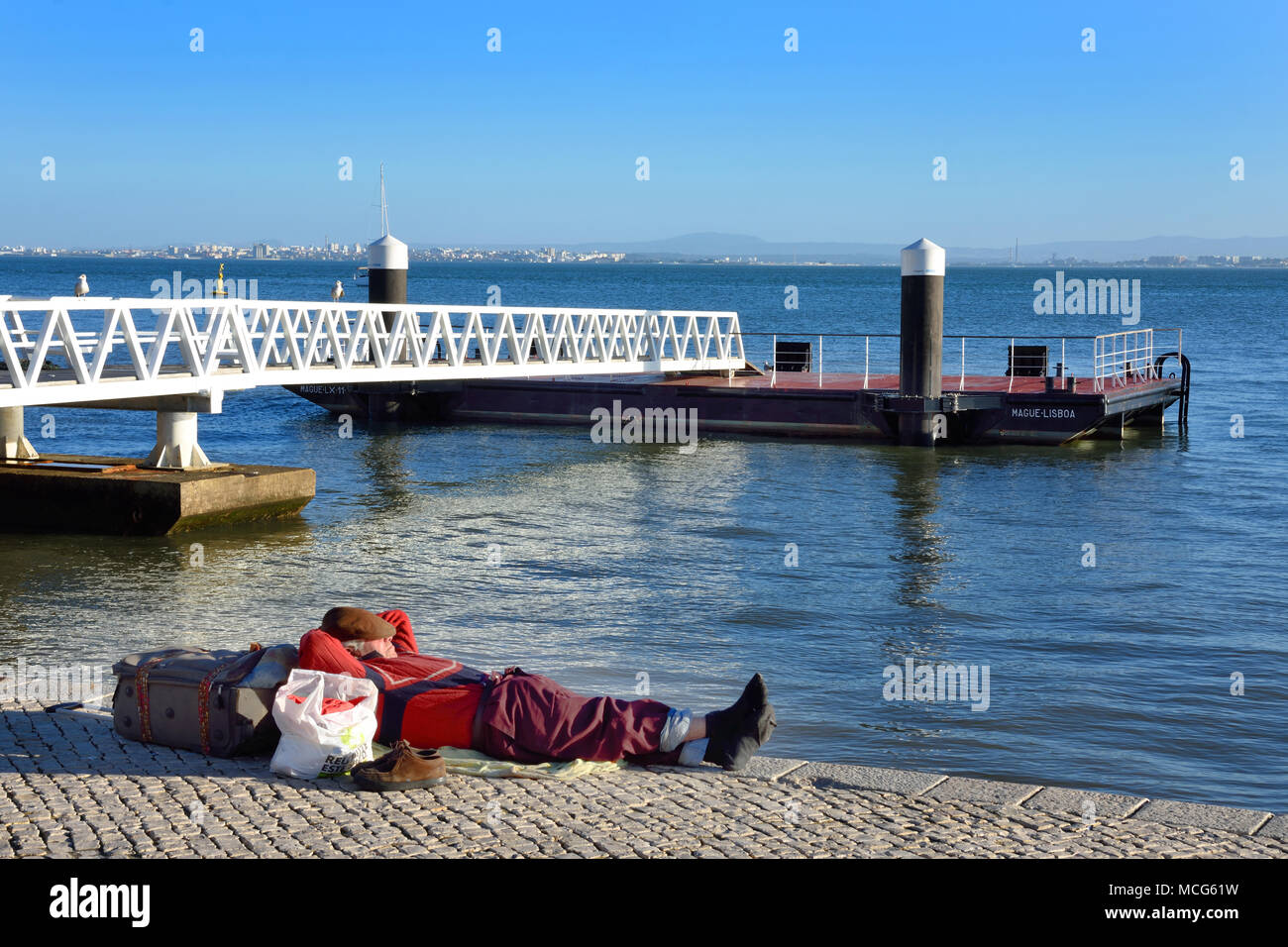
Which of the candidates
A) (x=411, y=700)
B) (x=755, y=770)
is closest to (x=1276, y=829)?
(x=755, y=770)

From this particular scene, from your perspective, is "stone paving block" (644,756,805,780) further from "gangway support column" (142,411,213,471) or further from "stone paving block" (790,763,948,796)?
"gangway support column" (142,411,213,471)

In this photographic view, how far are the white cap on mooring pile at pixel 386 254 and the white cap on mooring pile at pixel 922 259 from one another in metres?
10.5

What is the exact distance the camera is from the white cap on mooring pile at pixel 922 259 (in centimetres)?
2498

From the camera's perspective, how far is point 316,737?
6.79 m

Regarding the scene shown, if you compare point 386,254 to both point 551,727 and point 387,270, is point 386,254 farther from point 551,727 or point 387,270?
point 551,727

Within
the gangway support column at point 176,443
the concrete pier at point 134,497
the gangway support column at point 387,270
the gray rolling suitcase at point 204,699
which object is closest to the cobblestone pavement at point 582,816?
the gray rolling suitcase at point 204,699

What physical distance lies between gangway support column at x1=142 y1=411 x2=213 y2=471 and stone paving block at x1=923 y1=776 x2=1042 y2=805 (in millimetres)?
12512

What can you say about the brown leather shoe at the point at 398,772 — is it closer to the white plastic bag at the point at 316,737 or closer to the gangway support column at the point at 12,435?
the white plastic bag at the point at 316,737

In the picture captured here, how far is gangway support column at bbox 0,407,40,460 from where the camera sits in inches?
698

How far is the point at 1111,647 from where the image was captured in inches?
468

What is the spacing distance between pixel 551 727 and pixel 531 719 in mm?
108

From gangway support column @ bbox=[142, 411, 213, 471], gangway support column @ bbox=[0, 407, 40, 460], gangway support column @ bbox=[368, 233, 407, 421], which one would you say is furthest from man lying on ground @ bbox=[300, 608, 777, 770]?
gangway support column @ bbox=[368, 233, 407, 421]
